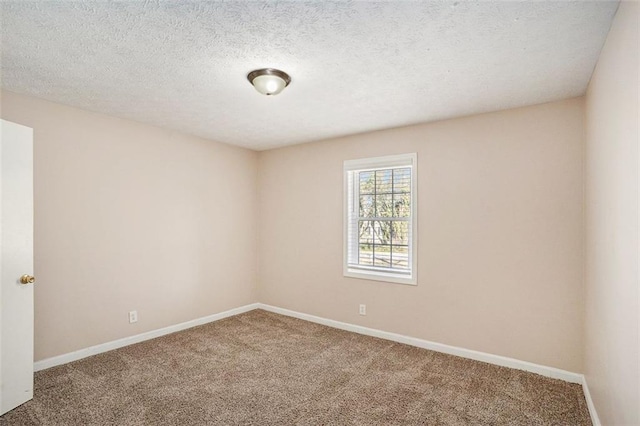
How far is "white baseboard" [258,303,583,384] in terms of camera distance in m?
2.92

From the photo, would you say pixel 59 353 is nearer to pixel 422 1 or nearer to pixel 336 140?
pixel 336 140

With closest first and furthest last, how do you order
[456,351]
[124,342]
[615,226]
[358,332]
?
[615,226]
[456,351]
[124,342]
[358,332]

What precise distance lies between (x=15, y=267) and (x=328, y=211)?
3114 mm

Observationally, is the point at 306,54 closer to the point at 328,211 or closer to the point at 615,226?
the point at 615,226

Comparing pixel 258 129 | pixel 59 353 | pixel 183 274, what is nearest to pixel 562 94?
pixel 258 129

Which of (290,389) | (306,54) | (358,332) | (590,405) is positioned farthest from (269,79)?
(590,405)

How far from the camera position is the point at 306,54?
2191 mm

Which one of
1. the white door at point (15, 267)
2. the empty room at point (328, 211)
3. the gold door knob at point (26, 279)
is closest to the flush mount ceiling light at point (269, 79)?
the empty room at point (328, 211)

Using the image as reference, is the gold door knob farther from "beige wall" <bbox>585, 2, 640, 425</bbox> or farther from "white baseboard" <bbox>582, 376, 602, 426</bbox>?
"white baseboard" <bbox>582, 376, 602, 426</bbox>

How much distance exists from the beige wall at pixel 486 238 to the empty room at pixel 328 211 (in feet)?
0.07

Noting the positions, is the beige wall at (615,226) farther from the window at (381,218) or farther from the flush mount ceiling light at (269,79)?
the flush mount ceiling light at (269,79)

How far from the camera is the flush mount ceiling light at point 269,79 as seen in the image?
7.89ft

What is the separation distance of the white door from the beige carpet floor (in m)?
0.23

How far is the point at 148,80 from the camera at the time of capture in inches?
104
